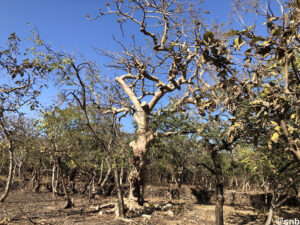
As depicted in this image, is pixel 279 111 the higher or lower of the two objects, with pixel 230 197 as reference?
higher

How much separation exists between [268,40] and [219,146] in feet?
19.2

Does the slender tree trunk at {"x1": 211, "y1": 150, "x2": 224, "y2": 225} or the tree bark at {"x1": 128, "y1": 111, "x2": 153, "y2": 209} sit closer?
the slender tree trunk at {"x1": 211, "y1": 150, "x2": 224, "y2": 225}

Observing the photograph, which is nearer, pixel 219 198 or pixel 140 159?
pixel 219 198

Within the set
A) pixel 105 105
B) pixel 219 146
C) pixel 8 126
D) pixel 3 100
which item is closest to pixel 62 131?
pixel 8 126

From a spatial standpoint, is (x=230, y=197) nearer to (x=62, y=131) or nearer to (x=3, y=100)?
(x=62, y=131)

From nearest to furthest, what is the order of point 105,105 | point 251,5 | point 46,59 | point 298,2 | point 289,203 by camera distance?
point 298,2
point 251,5
point 46,59
point 105,105
point 289,203

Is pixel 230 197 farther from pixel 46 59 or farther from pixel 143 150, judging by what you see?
pixel 46 59

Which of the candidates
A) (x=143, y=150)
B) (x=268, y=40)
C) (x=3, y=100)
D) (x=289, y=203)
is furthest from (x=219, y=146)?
(x=289, y=203)

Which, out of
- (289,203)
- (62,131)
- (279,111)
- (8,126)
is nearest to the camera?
(279,111)

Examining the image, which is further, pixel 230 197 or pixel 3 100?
pixel 230 197

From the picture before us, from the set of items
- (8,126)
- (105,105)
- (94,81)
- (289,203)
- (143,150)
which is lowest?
(289,203)

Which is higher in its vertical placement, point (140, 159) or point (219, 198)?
point (140, 159)

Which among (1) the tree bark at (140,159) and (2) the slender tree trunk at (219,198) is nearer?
(2) the slender tree trunk at (219,198)

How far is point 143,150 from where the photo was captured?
37.8 feet
